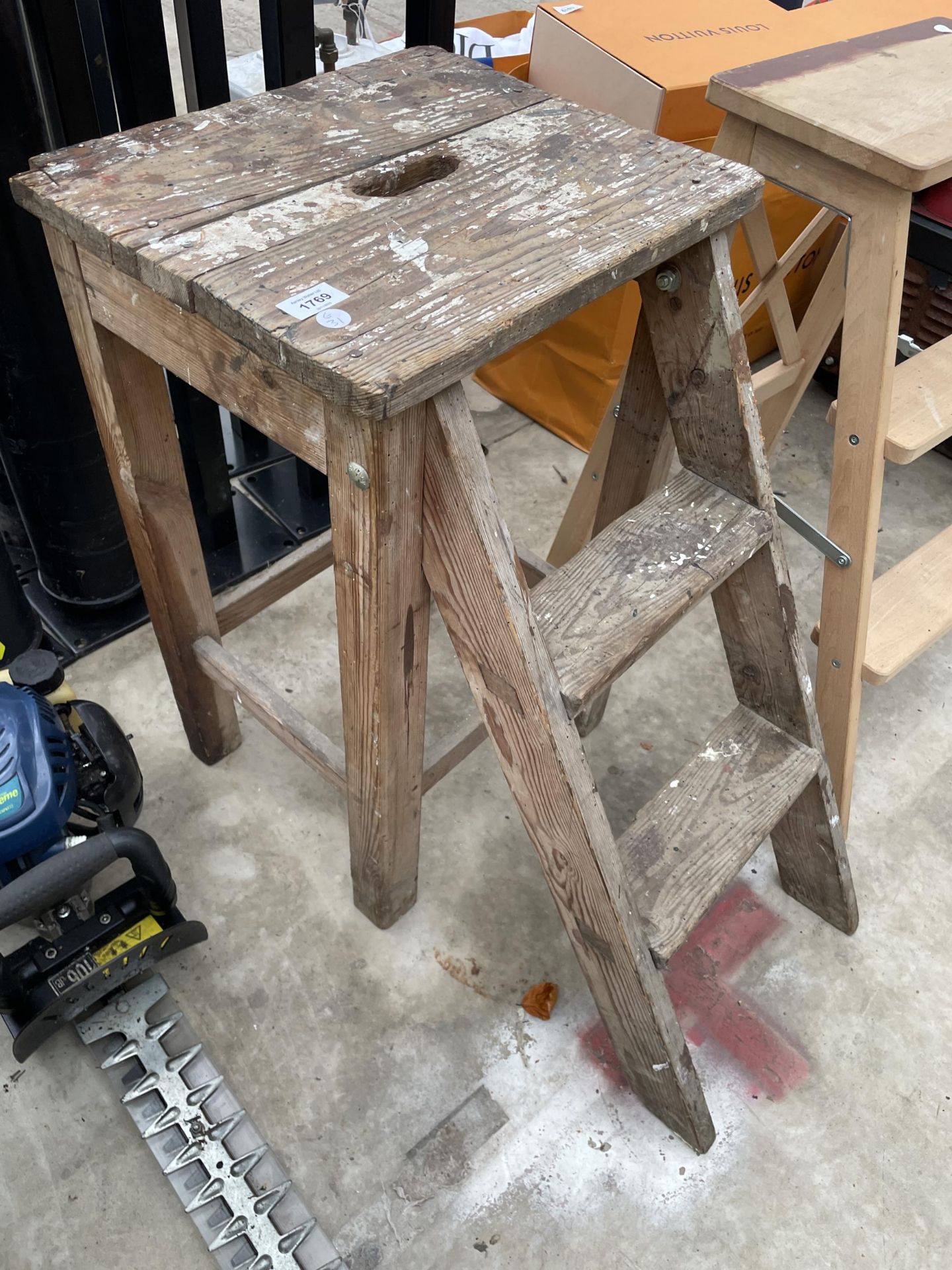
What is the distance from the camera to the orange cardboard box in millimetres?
1869

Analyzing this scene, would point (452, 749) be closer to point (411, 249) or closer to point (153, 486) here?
point (153, 486)

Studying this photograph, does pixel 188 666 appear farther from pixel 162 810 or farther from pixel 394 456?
Answer: pixel 394 456

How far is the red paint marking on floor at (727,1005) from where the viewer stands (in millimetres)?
1451

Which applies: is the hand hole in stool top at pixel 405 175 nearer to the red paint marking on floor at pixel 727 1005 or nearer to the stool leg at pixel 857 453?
the stool leg at pixel 857 453

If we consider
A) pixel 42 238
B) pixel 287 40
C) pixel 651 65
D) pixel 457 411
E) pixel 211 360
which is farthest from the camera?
pixel 651 65

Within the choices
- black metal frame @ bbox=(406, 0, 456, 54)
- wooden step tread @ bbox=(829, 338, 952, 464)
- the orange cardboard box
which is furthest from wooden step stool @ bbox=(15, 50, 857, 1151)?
the orange cardboard box

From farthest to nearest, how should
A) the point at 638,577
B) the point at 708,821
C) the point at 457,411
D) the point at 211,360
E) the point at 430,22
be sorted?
the point at 430,22 < the point at 708,821 < the point at 638,577 < the point at 211,360 < the point at 457,411

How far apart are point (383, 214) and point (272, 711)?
76 cm

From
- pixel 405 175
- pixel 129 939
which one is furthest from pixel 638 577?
pixel 129 939

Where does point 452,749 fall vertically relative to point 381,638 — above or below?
below

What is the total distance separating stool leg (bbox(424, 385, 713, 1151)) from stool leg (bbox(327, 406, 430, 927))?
38mm

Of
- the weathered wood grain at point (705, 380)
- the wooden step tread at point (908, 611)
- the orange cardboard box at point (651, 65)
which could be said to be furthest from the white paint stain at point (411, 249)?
the orange cardboard box at point (651, 65)

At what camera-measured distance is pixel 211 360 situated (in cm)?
101

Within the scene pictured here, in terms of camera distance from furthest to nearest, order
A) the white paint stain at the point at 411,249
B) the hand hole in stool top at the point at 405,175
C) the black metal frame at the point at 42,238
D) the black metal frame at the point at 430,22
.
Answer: the black metal frame at the point at 430,22 < the black metal frame at the point at 42,238 < the hand hole in stool top at the point at 405,175 < the white paint stain at the point at 411,249
